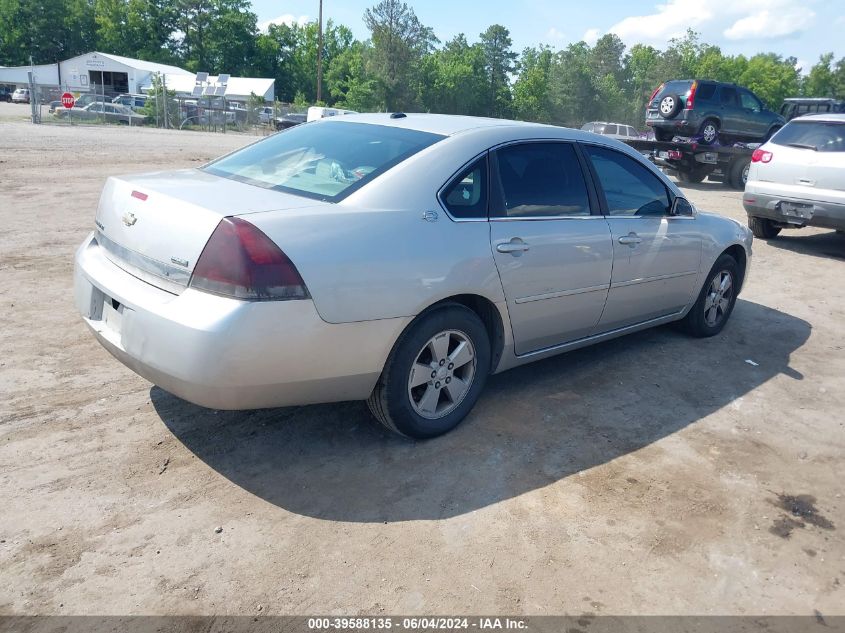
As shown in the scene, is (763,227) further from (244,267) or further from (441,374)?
(244,267)

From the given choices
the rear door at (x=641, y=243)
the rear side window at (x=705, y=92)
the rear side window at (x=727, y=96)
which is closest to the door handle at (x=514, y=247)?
the rear door at (x=641, y=243)

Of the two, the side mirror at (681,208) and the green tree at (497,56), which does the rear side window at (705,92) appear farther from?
the green tree at (497,56)

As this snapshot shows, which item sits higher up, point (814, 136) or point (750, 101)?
point (750, 101)

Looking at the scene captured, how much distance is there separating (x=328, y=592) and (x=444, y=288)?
4.91 feet

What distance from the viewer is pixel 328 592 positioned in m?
2.50

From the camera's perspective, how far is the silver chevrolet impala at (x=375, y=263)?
2824mm

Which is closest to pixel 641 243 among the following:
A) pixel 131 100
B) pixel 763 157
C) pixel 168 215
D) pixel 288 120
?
pixel 168 215

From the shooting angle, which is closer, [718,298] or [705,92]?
[718,298]

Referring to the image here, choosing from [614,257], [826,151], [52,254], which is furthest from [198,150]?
[614,257]

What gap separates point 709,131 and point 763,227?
7.63m

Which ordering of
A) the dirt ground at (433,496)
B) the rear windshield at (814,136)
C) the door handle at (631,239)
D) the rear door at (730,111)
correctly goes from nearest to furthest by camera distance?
the dirt ground at (433,496) → the door handle at (631,239) → the rear windshield at (814,136) → the rear door at (730,111)

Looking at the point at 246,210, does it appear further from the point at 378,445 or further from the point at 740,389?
the point at 740,389

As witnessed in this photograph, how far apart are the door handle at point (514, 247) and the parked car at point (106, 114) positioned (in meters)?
32.4

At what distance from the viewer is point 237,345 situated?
2760 mm
